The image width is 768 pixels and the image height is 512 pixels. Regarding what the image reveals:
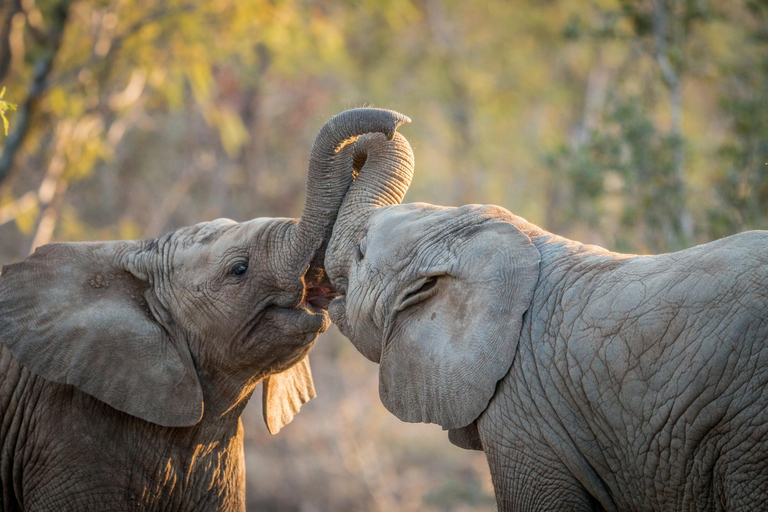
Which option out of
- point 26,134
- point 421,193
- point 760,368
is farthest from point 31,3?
point 421,193

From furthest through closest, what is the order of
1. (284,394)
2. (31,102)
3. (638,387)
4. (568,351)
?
(31,102)
(284,394)
(568,351)
(638,387)

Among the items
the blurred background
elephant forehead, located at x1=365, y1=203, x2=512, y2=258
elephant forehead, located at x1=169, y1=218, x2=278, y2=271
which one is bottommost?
the blurred background

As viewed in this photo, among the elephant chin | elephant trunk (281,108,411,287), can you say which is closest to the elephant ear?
the elephant chin

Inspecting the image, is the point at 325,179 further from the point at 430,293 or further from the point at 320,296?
the point at 430,293

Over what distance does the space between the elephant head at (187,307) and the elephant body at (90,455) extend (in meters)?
0.18

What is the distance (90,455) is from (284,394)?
4.00 ft

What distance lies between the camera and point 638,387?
3.09 meters

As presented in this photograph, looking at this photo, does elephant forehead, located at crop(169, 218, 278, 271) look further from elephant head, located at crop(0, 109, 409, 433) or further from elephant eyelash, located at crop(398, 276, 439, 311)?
elephant eyelash, located at crop(398, 276, 439, 311)

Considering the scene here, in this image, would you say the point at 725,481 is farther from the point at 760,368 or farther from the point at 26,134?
the point at 26,134

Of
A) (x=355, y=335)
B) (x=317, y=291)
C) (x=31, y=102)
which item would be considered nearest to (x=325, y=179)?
(x=317, y=291)

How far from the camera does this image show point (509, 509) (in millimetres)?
3406

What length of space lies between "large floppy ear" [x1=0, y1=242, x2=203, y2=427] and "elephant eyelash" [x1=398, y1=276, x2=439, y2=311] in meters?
1.24

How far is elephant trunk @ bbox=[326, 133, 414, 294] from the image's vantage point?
4.08 m

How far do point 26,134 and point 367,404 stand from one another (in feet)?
22.9
